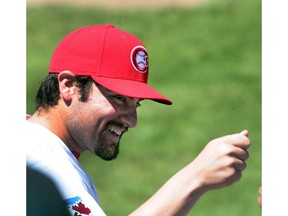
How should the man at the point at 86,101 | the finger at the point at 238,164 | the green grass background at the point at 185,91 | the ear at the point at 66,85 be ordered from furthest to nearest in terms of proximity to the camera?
the green grass background at the point at 185,91 → the ear at the point at 66,85 → the man at the point at 86,101 → the finger at the point at 238,164

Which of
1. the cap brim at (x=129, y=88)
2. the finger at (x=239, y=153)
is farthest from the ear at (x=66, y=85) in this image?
the finger at (x=239, y=153)

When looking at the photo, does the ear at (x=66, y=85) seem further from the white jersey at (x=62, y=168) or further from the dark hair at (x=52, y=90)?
the white jersey at (x=62, y=168)

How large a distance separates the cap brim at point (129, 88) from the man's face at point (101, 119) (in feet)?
0.11

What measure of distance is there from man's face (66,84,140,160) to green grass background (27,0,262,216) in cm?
102

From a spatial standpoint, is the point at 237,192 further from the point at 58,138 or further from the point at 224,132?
the point at 58,138

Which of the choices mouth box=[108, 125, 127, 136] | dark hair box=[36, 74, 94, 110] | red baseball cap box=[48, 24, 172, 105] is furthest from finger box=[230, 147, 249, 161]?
dark hair box=[36, 74, 94, 110]

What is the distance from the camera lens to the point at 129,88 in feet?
11.0

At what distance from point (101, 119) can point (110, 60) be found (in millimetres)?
245

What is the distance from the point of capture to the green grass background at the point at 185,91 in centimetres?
479

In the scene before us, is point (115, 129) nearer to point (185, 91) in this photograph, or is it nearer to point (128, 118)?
point (128, 118)

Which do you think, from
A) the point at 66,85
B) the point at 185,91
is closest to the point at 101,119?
the point at 66,85

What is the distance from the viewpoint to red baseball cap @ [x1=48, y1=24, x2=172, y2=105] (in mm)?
3391
